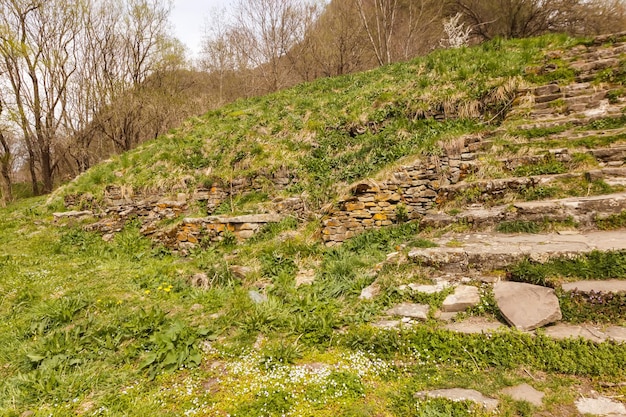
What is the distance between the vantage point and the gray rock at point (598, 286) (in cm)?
287

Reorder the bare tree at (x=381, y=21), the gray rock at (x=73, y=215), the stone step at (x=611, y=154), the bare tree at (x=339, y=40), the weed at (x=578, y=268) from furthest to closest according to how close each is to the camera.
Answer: the bare tree at (x=339, y=40) < the bare tree at (x=381, y=21) < the gray rock at (x=73, y=215) < the stone step at (x=611, y=154) < the weed at (x=578, y=268)

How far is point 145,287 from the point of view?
5.23 metres

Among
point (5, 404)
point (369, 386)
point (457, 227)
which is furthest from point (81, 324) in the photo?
point (457, 227)

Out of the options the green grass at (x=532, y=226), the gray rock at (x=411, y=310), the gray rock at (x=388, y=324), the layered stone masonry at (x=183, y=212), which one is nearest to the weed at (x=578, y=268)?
the green grass at (x=532, y=226)

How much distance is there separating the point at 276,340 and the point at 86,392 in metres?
1.88

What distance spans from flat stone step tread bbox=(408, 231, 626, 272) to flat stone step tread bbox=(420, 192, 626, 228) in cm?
32

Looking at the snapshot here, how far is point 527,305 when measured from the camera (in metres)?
3.01

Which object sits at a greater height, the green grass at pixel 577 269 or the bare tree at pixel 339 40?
the bare tree at pixel 339 40

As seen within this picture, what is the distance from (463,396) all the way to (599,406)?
92 cm

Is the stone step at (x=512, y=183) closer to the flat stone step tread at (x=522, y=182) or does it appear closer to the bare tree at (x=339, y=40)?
the flat stone step tread at (x=522, y=182)

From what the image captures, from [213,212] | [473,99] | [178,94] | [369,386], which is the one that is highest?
[178,94]

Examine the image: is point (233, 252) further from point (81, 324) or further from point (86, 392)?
point (86, 392)

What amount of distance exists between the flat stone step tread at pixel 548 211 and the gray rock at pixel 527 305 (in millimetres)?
1605

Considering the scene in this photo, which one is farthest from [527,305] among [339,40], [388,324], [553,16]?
[553,16]
